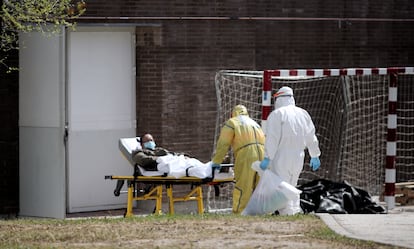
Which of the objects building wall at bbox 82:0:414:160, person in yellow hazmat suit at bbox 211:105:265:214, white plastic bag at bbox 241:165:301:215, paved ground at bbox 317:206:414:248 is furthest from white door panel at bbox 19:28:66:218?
paved ground at bbox 317:206:414:248

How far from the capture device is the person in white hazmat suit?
15.5 metres

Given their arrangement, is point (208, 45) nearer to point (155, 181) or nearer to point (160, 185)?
point (160, 185)

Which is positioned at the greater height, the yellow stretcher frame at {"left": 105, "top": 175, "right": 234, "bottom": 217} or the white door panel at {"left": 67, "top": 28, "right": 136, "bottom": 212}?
the white door panel at {"left": 67, "top": 28, "right": 136, "bottom": 212}

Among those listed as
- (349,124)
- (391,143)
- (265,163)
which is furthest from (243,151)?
(349,124)

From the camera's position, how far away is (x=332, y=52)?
21000 mm

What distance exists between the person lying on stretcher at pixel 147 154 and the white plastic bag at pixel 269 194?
177 centimetres

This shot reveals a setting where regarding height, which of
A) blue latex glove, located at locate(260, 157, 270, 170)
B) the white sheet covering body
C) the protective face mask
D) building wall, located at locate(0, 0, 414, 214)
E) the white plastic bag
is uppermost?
building wall, located at locate(0, 0, 414, 214)

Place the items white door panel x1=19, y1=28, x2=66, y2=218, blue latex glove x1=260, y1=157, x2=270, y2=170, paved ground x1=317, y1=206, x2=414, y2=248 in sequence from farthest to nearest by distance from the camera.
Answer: white door panel x1=19, y1=28, x2=66, y2=218, blue latex glove x1=260, y1=157, x2=270, y2=170, paved ground x1=317, y1=206, x2=414, y2=248

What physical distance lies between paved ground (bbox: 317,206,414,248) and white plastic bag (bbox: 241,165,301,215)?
2.81ft

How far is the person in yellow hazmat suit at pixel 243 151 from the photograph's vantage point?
54.7 feet

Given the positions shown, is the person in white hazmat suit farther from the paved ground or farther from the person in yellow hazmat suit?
the paved ground

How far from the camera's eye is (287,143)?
51.1ft

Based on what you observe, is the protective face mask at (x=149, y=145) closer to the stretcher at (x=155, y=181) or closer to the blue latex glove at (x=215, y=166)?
the stretcher at (x=155, y=181)

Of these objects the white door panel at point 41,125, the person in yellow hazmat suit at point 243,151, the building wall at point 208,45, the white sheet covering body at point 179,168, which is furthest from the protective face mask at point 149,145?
the building wall at point 208,45
